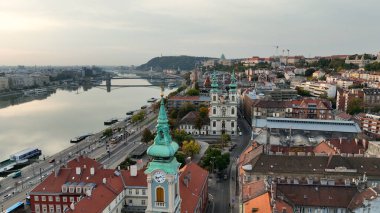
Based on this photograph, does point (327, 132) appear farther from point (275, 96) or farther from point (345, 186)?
point (275, 96)

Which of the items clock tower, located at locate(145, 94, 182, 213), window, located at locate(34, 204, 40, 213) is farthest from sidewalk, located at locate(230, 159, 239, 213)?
window, located at locate(34, 204, 40, 213)

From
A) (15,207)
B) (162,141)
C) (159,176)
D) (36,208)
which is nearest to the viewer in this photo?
(162,141)

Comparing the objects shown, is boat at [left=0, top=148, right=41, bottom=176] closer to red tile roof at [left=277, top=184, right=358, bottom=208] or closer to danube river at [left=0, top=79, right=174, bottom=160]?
danube river at [left=0, top=79, right=174, bottom=160]

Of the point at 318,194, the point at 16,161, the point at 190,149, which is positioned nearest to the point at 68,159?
the point at 16,161

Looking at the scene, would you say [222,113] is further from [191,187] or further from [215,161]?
[191,187]

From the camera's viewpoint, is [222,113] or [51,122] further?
[51,122]

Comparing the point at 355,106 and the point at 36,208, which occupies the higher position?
the point at 355,106
